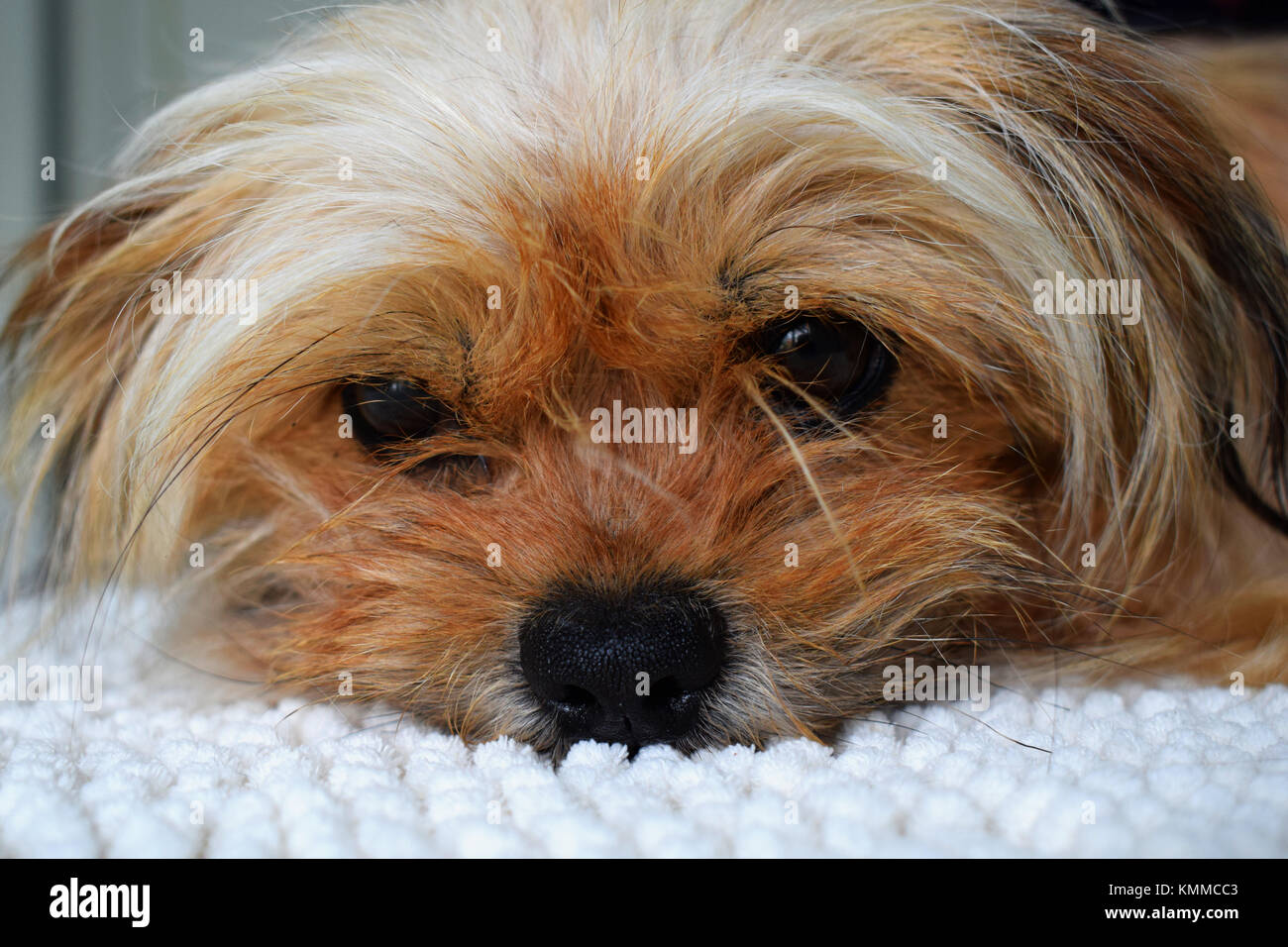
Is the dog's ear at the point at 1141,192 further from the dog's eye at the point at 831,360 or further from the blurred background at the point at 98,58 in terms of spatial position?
the blurred background at the point at 98,58

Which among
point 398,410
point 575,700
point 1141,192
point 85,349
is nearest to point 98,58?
point 85,349

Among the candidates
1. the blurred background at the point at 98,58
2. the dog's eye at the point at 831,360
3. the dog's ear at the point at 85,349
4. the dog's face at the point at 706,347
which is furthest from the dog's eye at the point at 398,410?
the blurred background at the point at 98,58

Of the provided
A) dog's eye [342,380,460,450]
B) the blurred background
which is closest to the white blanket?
dog's eye [342,380,460,450]

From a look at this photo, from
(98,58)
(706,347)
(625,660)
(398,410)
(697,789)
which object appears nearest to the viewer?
(697,789)

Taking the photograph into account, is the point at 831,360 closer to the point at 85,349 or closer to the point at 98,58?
the point at 85,349

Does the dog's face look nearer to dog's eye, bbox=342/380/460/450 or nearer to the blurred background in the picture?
dog's eye, bbox=342/380/460/450
